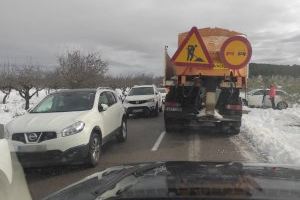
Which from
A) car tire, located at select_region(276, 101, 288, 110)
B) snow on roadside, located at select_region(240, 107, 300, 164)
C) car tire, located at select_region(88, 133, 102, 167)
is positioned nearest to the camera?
car tire, located at select_region(88, 133, 102, 167)

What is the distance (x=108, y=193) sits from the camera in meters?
2.59

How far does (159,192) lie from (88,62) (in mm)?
31212

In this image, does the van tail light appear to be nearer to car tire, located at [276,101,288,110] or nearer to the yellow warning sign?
the yellow warning sign

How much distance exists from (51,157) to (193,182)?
6.44 m

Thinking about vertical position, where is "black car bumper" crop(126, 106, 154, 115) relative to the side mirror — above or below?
below

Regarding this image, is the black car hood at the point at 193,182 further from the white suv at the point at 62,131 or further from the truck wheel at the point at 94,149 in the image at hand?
the truck wheel at the point at 94,149

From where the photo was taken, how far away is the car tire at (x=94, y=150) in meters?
9.27

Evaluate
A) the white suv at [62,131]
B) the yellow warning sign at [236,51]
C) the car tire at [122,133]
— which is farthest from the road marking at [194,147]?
the yellow warning sign at [236,51]

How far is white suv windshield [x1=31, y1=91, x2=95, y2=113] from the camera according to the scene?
1035 centimetres

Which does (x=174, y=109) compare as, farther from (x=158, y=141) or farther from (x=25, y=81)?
(x=25, y=81)

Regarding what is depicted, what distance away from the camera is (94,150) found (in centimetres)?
955

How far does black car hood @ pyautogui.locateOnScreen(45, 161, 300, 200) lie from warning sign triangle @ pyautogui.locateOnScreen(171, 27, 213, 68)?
9.22 meters

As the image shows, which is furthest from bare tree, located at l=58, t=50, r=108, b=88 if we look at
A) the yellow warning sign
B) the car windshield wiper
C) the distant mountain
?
the distant mountain

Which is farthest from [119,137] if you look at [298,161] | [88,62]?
[88,62]
